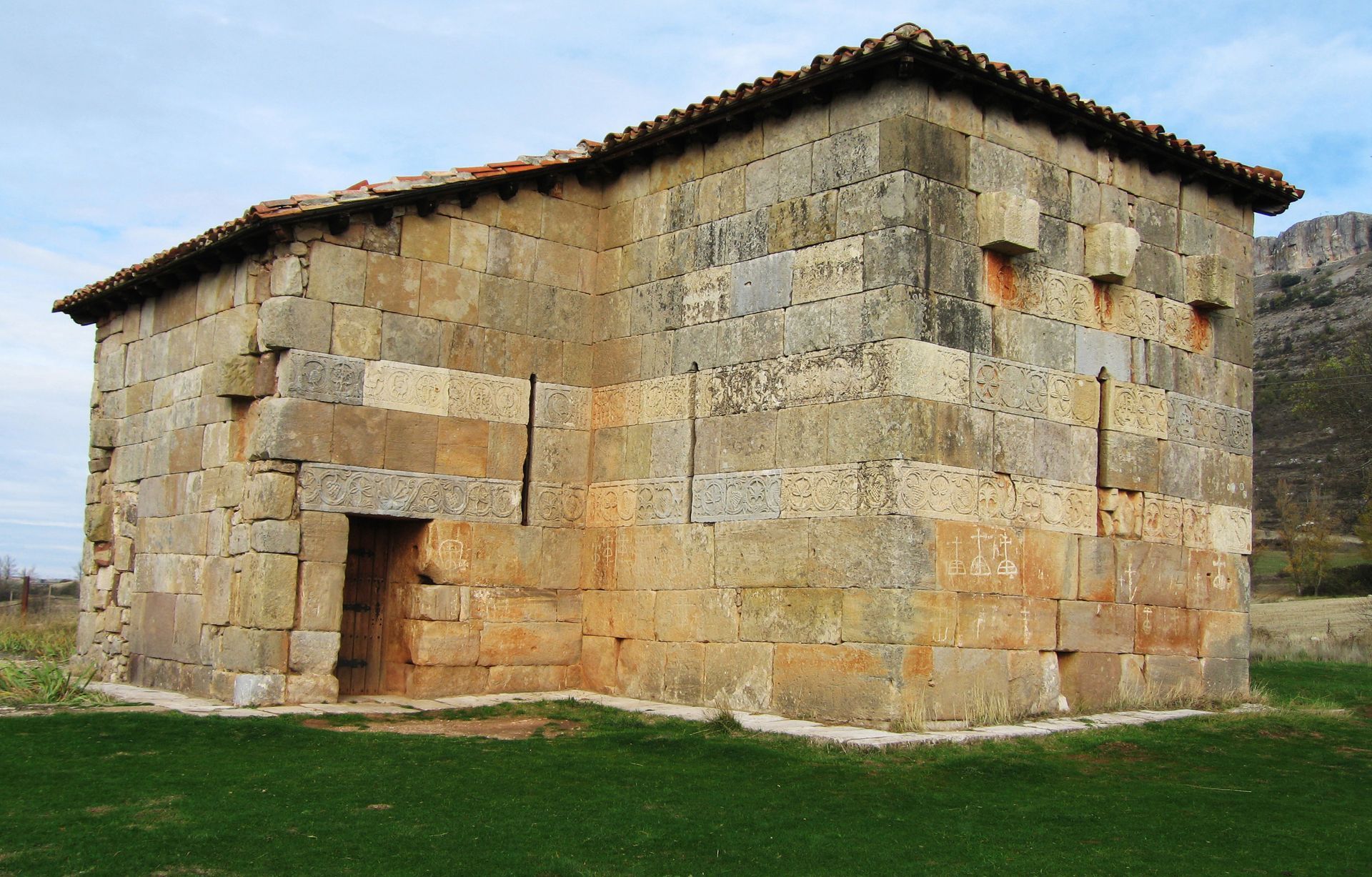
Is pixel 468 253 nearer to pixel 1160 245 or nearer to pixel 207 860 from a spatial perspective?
pixel 1160 245

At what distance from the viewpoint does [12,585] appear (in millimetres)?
31938

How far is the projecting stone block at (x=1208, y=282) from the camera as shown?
13195 millimetres

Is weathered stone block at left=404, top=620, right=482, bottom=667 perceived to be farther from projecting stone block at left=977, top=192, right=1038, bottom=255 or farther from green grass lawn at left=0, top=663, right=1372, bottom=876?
projecting stone block at left=977, top=192, right=1038, bottom=255

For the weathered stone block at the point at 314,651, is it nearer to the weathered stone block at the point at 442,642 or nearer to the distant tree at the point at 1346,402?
the weathered stone block at the point at 442,642

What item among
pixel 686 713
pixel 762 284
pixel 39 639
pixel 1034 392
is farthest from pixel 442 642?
pixel 39 639

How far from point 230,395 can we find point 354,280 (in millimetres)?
1574

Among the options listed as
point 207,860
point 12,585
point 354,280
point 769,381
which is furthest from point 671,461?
point 12,585

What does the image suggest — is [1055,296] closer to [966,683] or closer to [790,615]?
[966,683]

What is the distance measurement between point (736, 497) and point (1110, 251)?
407cm

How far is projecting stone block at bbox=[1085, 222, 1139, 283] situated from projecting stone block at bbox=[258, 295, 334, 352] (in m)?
6.98

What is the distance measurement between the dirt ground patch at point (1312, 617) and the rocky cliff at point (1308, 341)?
308 inches

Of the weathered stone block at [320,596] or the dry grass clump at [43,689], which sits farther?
the dry grass clump at [43,689]

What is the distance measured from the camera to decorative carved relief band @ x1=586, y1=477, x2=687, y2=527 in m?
12.7

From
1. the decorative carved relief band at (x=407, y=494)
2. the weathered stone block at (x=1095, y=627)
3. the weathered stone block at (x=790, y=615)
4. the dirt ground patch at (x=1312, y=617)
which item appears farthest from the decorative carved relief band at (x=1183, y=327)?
the dirt ground patch at (x=1312, y=617)
